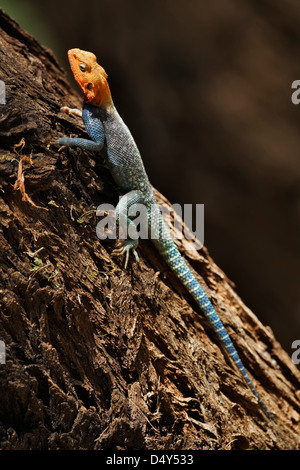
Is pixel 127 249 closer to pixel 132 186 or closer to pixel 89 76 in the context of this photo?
pixel 132 186

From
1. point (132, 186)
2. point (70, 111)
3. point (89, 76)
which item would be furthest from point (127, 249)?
point (89, 76)

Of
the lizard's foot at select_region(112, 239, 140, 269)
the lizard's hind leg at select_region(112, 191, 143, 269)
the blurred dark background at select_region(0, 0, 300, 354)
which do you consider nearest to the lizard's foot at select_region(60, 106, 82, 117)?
the lizard's hind leg at select_region(112, 191, 143, 269)

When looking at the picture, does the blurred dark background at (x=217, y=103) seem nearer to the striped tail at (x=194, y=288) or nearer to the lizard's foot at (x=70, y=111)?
the lizard's foot at (x=70, y=111)

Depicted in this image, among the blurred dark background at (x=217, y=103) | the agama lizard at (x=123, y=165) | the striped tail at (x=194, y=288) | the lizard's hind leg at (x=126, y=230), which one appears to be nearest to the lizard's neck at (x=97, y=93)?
the agama lizard at (x=123, y=165)

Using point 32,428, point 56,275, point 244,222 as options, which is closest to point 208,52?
point 244,222

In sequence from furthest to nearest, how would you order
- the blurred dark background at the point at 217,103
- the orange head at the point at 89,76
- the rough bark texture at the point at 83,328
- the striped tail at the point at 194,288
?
the blurred dark background at the point at 217,103 < the striped tail at the point at 194,288 < the orange head at the point at 89,76 < the rough bark texture at the point at 83,328

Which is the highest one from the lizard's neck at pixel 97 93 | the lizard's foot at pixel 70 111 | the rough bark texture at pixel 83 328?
the lizard's neck at pixel 97 93
